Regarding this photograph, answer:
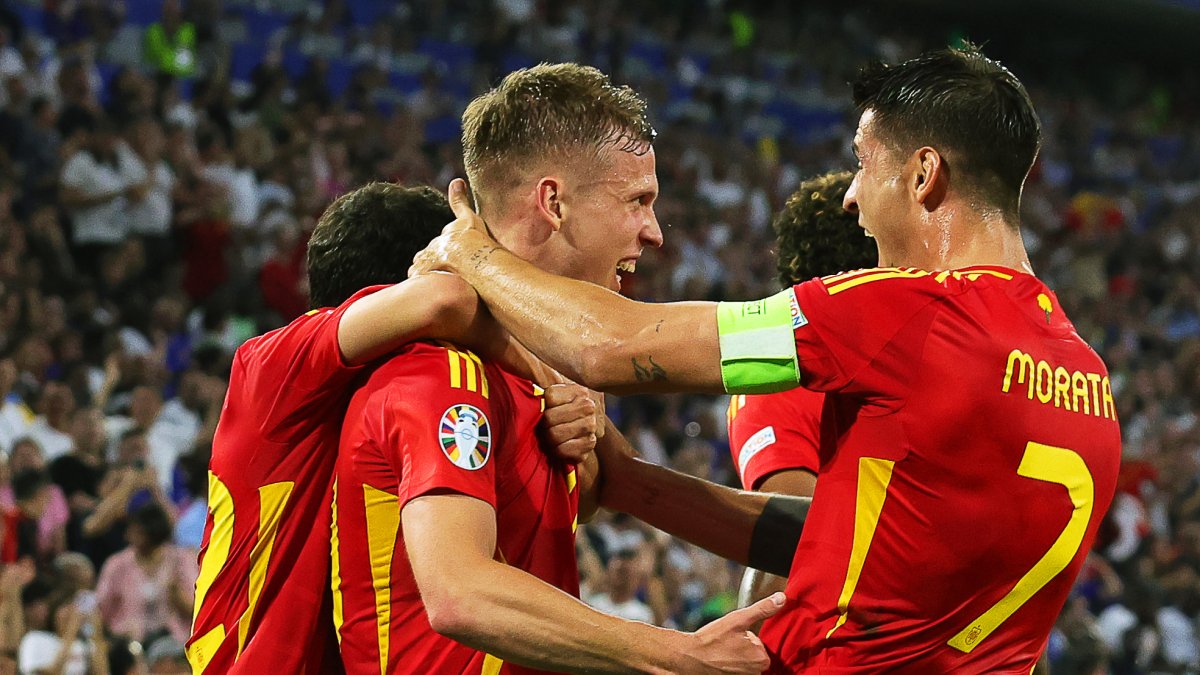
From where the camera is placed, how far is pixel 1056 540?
9.66 feet

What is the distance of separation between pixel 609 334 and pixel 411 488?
510mm

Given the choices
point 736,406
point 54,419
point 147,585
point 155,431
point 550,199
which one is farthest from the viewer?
point 155,431

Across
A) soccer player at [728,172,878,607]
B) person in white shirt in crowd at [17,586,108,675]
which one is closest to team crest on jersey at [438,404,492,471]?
soccer player at [728,172,878,607]

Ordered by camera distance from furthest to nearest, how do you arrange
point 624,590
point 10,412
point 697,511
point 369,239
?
point 624,590 < point 10,412 < point 697,511 < point 369,239

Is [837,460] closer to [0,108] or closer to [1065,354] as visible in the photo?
[1065,354]

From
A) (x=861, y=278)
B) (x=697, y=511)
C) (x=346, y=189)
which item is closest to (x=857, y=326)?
(x=861, y=278)

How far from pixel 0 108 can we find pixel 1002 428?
395 inches

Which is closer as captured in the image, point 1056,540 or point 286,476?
point 1056,540

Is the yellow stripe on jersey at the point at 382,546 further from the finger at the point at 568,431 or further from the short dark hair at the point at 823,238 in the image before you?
the short dark hair at the point at 823,238

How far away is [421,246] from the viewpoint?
11.7 ft

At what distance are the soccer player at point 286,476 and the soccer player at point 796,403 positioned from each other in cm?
144

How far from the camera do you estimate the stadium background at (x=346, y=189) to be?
8.79m

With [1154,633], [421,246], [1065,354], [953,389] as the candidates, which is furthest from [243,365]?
[1154,633]

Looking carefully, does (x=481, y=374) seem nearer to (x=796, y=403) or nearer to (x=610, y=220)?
(x=610, y=220)
